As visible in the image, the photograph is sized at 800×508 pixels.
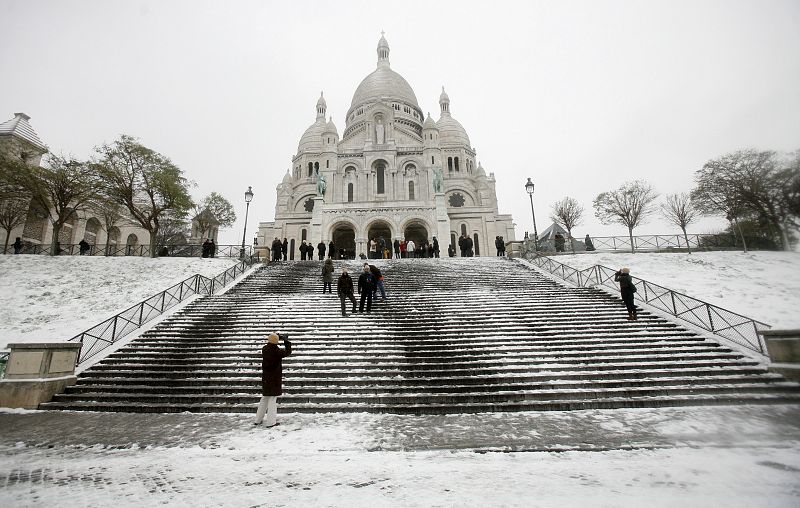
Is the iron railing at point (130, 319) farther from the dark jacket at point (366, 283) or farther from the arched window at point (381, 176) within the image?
the arched window at point (381, 176)

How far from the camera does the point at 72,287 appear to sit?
14914mm

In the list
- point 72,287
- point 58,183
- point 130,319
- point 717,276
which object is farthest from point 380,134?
point 130,319

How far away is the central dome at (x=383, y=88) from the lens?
5144 cm

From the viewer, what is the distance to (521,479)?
10.8ft

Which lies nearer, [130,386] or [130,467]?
[130,467]

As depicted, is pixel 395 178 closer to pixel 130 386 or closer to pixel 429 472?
pixel 130 386

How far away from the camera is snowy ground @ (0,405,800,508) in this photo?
281cm

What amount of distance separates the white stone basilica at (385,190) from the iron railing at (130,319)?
1525 cm

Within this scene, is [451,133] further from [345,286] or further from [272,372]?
[272,372]

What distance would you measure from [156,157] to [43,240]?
14267 millimetres

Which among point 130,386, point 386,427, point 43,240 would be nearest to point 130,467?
point 386,427

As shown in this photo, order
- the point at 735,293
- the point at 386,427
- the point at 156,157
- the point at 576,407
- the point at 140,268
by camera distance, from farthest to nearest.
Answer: the point at 156,157 < the point at 140,268 < the point at 735,293 < the point at 576,407 < the point at 386,427

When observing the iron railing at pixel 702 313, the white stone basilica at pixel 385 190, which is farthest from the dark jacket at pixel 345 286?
the white stone basilica at pixel 385 190

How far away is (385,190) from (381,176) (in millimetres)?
1989
